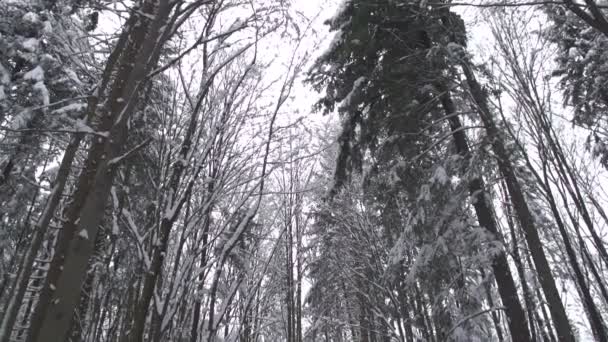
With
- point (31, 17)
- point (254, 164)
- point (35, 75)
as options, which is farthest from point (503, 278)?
point (31, 17)

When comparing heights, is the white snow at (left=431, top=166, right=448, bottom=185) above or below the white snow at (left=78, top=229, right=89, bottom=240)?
above

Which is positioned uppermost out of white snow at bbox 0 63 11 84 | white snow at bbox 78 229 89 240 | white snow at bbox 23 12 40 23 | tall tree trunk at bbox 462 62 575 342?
white snow at bbox 23 12 40 23

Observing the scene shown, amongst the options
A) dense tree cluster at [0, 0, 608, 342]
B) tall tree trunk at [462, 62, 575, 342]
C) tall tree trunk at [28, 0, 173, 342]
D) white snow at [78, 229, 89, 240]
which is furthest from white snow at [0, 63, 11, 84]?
tall tree trunk at [462, 62, 575, 342]

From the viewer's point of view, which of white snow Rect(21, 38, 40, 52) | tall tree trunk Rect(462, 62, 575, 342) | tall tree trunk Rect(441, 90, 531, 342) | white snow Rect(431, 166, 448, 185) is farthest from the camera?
white snow Rect(21, 38, 40, 52)

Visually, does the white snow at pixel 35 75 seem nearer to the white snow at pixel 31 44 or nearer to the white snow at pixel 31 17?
the white snow at pixel 31 44

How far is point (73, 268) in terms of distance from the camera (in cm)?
197

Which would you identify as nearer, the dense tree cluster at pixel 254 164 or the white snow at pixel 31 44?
the dense tree cluster at pixel 254 164

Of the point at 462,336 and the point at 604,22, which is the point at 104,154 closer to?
the point at 604,22

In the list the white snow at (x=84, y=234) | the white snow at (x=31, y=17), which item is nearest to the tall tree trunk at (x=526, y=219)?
the white snow at (x=84, y=234)

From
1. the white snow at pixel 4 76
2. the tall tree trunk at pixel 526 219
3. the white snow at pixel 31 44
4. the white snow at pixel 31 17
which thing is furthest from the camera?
the white snow at pixel 31 17

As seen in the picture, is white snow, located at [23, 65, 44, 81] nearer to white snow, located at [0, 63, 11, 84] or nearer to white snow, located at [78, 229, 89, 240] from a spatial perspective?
white snow, located at [0, 63, 11, 84]

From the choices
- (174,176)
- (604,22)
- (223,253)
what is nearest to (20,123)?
(174,176)

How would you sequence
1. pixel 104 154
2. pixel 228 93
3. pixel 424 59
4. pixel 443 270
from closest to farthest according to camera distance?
pixel 104 154, pixel 228 93, pixel 443 270, pixel 424 59

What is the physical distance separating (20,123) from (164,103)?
253 inches
